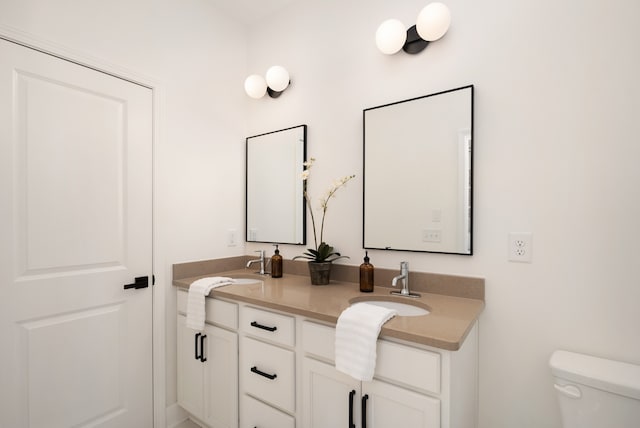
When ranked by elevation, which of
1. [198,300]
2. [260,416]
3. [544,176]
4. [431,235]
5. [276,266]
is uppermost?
[544,176]

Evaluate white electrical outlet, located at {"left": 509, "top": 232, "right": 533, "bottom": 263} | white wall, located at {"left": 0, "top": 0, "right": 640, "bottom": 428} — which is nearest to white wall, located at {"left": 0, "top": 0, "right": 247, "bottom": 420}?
white wall, located at {"left": 0, "top": 0, "right": 640, "bottom": 428}

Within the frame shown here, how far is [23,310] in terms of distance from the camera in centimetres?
137

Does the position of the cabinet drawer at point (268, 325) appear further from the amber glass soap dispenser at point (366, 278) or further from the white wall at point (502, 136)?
the white wall at point (502, 136)

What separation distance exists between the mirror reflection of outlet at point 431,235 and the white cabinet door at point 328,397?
0.75 metres

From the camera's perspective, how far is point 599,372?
1.08 m

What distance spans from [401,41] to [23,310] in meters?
2.15

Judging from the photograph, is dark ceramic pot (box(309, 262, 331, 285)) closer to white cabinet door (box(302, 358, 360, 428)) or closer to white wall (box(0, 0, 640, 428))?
white wall (box(0, 0, 640, 428))

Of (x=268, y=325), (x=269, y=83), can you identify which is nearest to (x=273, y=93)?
(x=269, y=83)

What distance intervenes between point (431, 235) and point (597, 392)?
0.79 m

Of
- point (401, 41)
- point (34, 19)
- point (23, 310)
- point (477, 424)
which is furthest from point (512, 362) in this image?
point (34, 19)

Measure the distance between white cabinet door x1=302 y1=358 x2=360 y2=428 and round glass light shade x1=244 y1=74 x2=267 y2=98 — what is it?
1.73m

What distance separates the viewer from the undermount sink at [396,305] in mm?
1433

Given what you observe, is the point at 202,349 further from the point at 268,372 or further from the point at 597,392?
the point at 597,392

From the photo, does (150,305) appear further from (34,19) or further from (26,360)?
(34,19)
